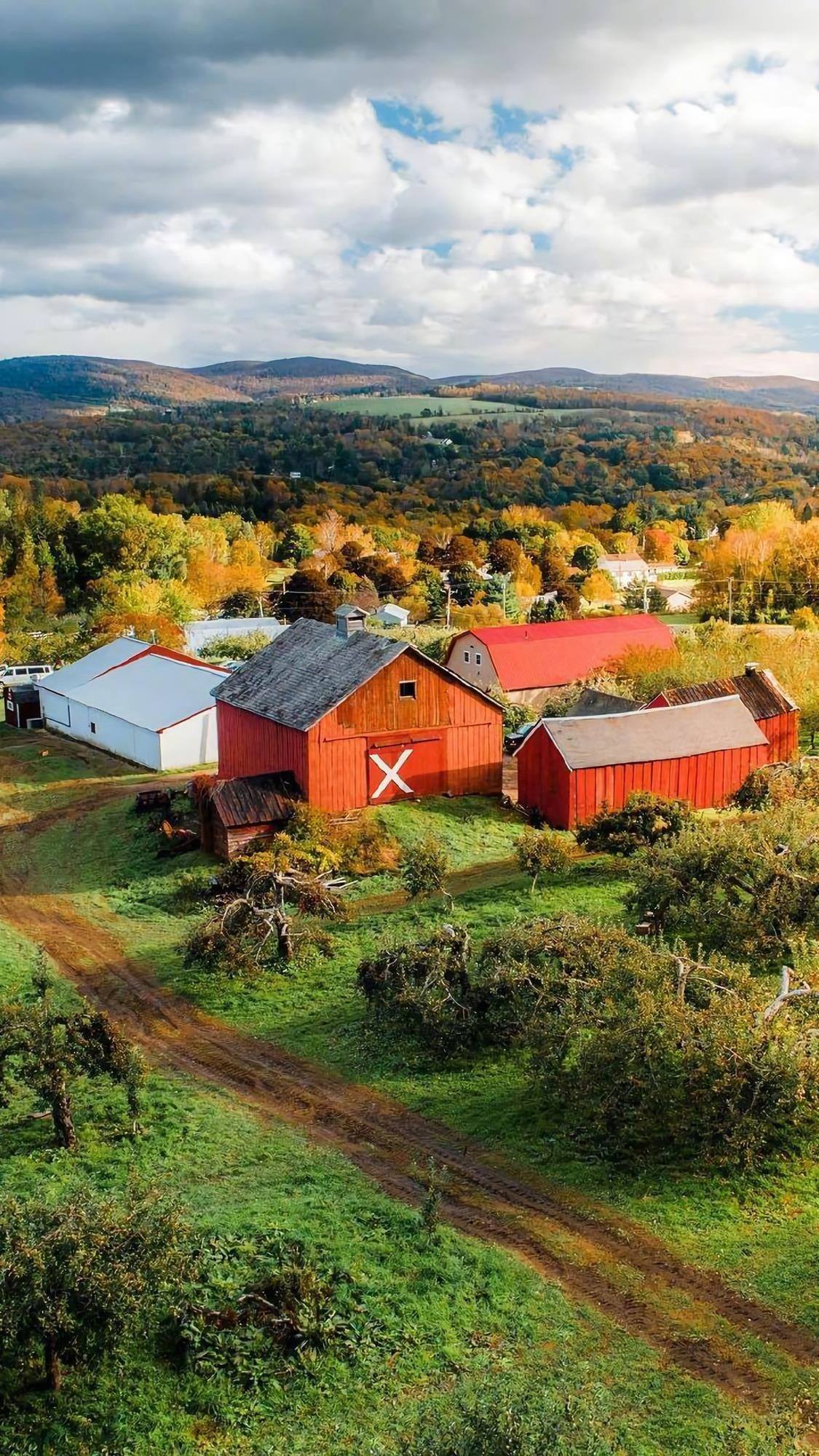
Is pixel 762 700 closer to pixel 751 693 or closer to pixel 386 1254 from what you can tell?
pixel 751 693

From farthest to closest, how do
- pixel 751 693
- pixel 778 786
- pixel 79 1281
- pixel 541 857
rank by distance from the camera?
pixel 751 693, pixel 778 786, pixel 541 857, pixel 79 1281

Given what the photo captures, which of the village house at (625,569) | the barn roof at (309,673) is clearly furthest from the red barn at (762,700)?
the village house at (625,569)

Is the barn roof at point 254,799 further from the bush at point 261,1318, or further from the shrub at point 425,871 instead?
the bush at point 261,1318

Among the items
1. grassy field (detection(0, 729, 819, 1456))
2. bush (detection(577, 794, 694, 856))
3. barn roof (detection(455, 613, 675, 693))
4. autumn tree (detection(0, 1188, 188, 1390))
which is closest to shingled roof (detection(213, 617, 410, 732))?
bush (detection(577, 794, 694, 856))

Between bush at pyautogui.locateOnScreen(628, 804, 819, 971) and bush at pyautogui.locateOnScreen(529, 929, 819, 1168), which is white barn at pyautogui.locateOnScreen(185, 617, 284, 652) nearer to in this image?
bush at pyautogui.locateOnScreen(628, 804, 819, 971)

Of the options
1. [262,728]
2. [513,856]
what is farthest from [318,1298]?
[262,728]

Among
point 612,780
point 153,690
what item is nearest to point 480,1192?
point 612,780

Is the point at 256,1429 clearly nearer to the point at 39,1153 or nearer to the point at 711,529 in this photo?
the point at 39,1153
